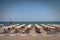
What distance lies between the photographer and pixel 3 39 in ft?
11.6

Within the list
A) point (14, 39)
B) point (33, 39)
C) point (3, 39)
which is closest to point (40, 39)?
point (33, 39)

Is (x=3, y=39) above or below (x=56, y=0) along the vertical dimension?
below

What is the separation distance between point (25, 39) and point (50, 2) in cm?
1206

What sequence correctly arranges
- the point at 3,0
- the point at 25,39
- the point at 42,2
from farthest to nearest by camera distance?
the point at 3,0 → the point at 42,2 → the point at 25,39

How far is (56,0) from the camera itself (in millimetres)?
15102

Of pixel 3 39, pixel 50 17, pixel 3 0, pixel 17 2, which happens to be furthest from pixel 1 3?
pixel 3 39

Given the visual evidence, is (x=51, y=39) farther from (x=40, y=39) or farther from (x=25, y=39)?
(x=25, y=39)

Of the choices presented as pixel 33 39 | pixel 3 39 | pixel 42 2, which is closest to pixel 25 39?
pixel 33 39

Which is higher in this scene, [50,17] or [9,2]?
[9,2]

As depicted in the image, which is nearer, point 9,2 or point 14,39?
point 14,39

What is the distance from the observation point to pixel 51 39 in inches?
140

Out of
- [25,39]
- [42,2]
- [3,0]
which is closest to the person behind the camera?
[25,39]

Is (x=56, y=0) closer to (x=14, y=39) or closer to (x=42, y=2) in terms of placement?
(x=42, y=2)

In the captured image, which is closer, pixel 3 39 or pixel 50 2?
pixel 3 39
